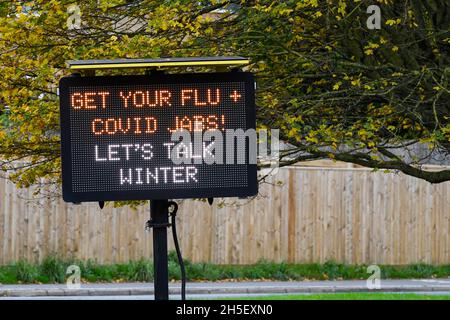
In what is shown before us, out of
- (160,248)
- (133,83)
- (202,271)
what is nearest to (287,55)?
(133,83)

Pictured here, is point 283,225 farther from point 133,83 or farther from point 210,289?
point 133,83

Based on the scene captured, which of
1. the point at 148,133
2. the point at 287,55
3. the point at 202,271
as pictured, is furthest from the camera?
the point at 202,271

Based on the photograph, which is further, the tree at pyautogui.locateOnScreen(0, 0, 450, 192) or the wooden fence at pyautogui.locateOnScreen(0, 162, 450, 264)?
the wooden fence at pyautogui.locateOnScreen(0, 162, 450, 264)

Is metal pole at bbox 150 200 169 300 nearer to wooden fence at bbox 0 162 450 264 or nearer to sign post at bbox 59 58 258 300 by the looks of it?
sign post at bbox 59 58 258 300

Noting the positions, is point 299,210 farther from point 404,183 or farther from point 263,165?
point 263,165

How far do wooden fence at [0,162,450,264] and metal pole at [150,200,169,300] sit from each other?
11217 millimetres

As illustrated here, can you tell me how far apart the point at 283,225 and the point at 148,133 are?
44.9 ft

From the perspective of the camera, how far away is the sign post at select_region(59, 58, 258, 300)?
28.5 ft

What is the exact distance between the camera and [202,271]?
68.7 ft

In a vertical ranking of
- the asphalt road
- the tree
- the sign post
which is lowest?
the asphalt road

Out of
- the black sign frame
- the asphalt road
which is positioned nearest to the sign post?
the black sign frame

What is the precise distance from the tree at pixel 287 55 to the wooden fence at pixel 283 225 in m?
7.39

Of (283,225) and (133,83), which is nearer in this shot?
(133,83)
